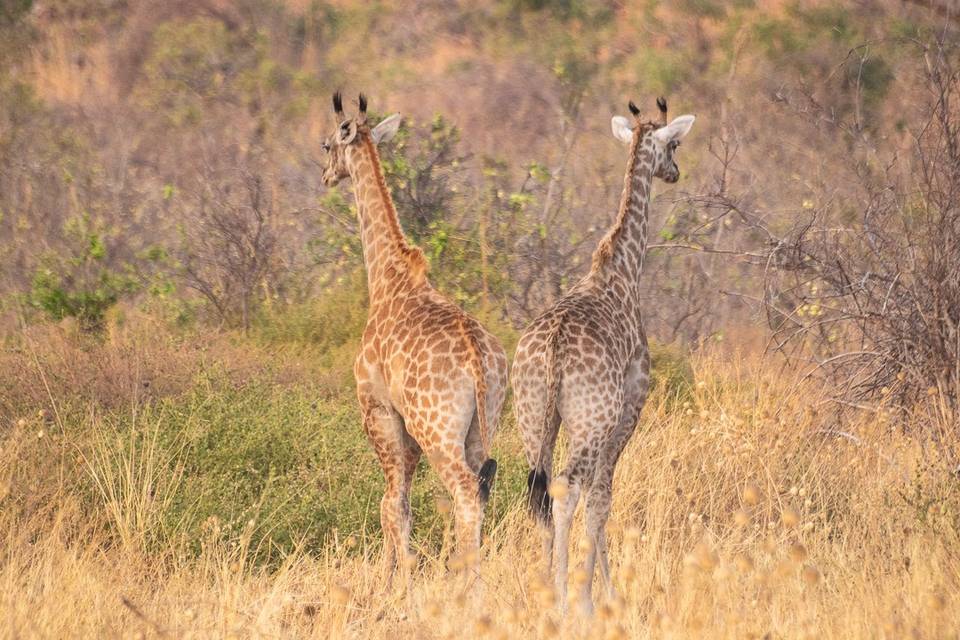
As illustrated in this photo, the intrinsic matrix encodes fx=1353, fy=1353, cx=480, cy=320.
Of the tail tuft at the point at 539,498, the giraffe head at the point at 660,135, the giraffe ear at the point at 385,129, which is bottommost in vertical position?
the tail tuft at the point at 539,498

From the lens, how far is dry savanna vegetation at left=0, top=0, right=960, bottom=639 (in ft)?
15.6

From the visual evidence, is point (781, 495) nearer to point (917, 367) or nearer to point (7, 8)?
point (917, 367)

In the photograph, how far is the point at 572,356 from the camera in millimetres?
5137

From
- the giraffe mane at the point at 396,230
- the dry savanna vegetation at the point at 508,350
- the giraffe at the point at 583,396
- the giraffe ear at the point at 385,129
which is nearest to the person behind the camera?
the dry savanna vegetation at the point at 508,350

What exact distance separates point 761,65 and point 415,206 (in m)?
9.47

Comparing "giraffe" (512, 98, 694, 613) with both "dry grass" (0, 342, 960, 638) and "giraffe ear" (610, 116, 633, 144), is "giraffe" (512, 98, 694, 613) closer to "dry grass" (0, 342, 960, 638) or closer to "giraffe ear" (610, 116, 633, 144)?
"dry grass" (0, 342, 960, 638)

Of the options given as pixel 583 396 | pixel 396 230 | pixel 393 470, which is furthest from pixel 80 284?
pixel 583 396

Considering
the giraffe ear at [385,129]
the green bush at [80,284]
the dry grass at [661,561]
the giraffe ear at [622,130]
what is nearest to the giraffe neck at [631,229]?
the giraffe ear at [622,130]

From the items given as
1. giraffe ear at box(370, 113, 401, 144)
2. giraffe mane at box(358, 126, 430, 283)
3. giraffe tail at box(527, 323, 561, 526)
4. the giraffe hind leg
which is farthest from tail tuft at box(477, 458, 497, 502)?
giraffe ear at box(370, 113, 401, 144)

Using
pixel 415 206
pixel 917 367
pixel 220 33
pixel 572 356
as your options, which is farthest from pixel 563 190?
pixel 220 33

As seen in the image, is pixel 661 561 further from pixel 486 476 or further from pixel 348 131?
pixel 348 131

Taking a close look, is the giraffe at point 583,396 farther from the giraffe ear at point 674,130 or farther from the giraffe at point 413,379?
→ the giraffe ear at point 674,130

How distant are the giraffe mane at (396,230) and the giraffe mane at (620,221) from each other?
2.38ft

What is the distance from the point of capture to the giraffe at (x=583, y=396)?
16.6ft
